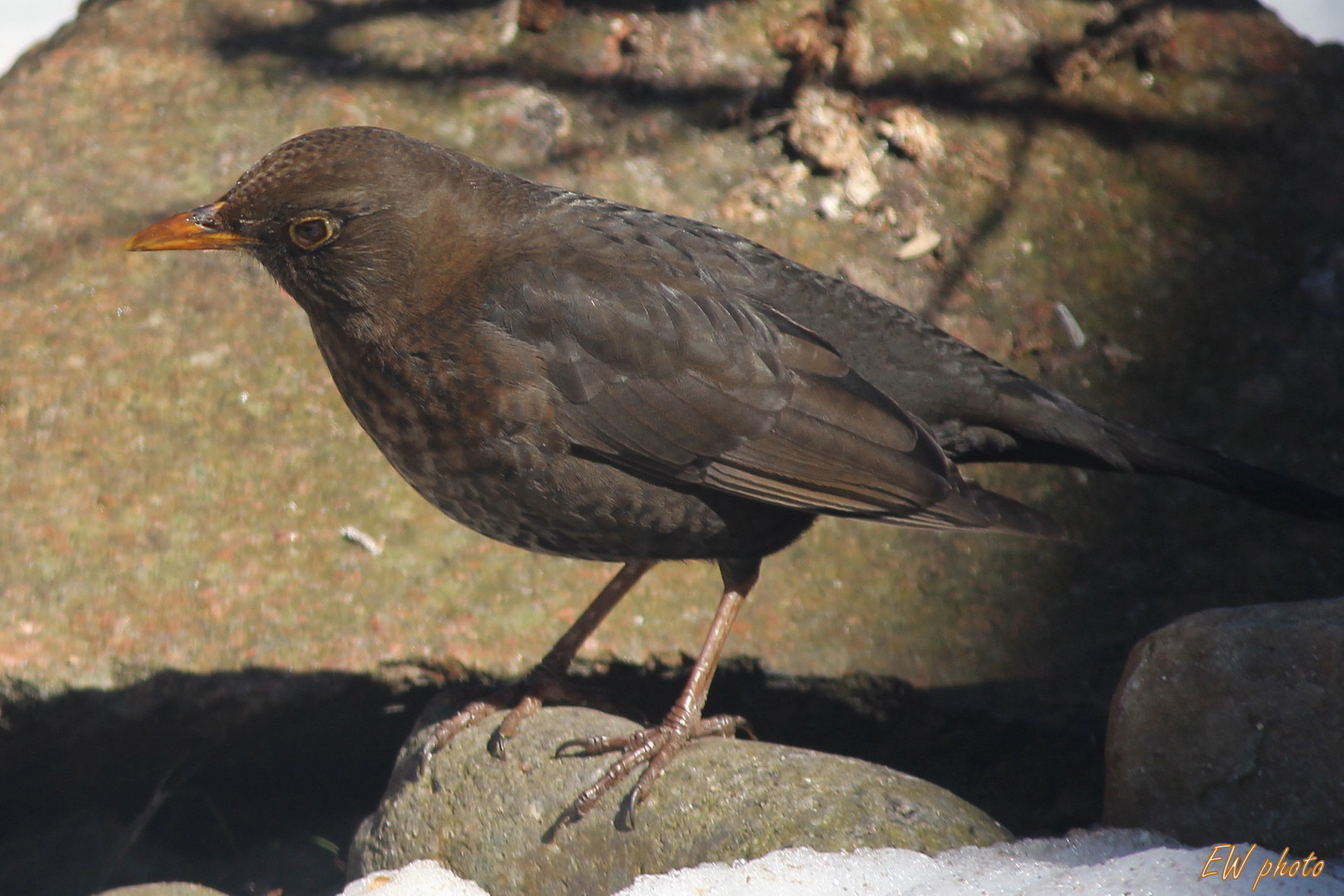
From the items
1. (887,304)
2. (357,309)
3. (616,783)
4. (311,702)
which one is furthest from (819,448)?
(311,702)

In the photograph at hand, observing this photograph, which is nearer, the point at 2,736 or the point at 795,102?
the point at 2,736

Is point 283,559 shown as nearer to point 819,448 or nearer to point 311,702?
point 311,702

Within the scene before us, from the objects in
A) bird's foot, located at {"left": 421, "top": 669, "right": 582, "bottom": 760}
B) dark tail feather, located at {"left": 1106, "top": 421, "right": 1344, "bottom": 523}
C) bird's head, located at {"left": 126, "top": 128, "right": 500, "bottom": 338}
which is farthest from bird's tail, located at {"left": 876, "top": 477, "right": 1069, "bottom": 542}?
bird's head, located at {"left": 126, "top": 128, "right": 500, "bottom": 338}

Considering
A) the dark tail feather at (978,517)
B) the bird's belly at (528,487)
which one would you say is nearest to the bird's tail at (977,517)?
the dark tail feather at (978,517)

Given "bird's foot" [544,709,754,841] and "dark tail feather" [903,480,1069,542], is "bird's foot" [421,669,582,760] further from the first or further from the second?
"dark tail feather" [903,480,1069,542]

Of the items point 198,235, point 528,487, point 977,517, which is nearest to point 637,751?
point 528,487

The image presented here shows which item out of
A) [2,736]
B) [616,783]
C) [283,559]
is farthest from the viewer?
[283,559]
